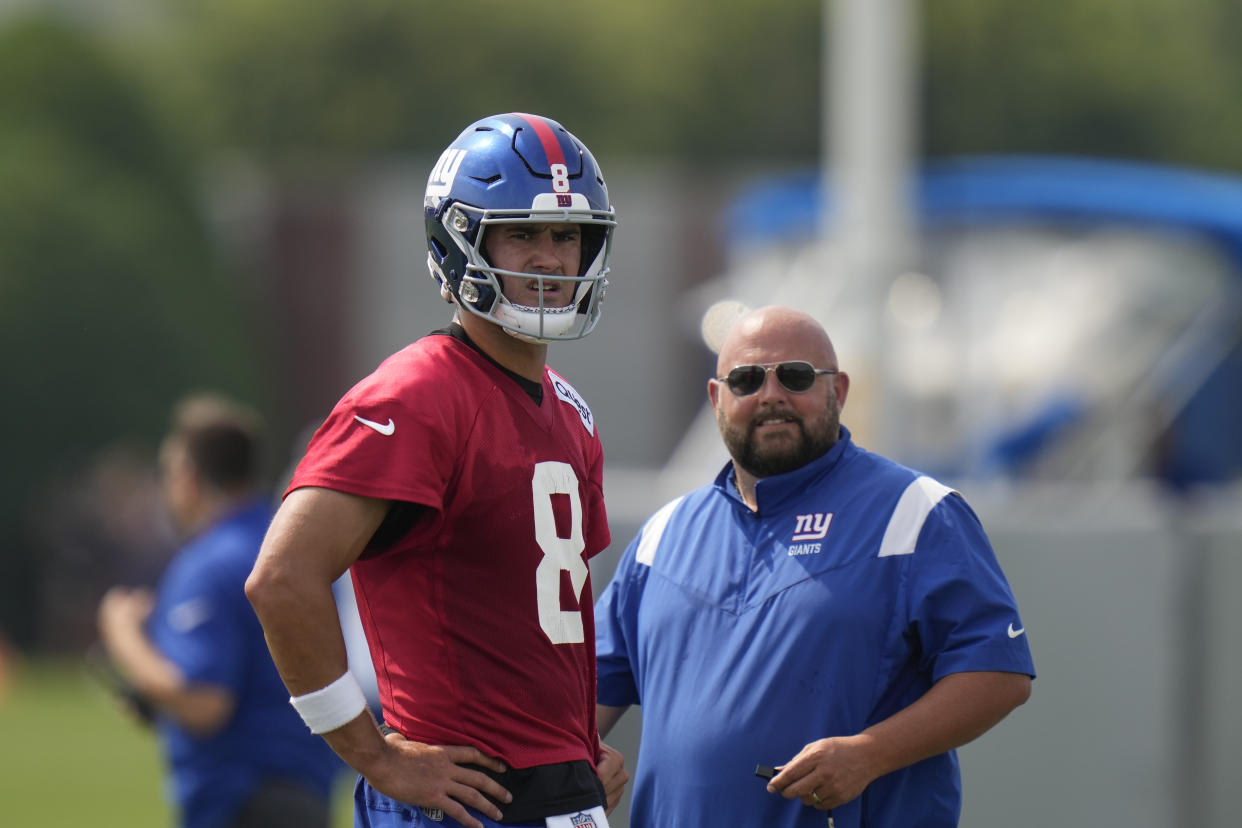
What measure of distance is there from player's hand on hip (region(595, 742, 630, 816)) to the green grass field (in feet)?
17.8

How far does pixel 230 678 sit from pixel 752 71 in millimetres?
54854

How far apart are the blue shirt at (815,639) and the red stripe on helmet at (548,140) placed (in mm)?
971

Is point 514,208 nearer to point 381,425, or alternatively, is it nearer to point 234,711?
point 381,425

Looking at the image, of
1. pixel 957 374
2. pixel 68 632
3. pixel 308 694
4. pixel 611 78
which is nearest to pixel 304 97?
pixel 611 78

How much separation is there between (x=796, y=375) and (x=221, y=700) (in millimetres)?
2536

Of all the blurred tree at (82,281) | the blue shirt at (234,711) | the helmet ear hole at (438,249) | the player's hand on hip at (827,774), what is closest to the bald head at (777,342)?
the helmet ear hole at (438,249)

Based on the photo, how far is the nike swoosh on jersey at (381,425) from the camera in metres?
3.37

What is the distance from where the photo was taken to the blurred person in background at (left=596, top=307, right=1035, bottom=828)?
390 cm

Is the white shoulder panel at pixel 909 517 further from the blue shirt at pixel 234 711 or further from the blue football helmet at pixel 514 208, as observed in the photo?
the blue shirt at pixel 234 711

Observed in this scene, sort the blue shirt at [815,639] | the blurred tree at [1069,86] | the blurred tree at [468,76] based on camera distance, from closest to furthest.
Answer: the blue shirt at [815,639] → the blurred tree at [1069,86] → the blurred tree at [468,76]

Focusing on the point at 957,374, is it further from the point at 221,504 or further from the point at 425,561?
the point at 425,561

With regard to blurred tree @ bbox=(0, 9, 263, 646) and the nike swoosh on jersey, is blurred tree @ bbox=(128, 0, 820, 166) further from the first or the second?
the nike swoosh on jersey

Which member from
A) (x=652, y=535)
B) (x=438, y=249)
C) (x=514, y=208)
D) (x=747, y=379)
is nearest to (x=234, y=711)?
(x=652, y=535)

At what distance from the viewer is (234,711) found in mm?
5902
